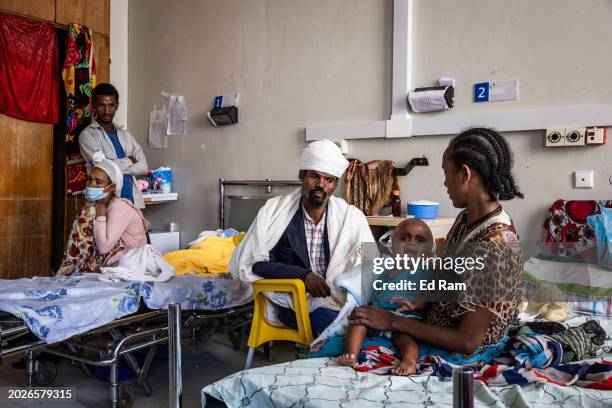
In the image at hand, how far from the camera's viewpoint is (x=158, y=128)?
576 cm

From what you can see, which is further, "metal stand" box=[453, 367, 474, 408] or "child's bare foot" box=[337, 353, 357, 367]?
"child's bare foot" box=[337, 353, 357, 367]

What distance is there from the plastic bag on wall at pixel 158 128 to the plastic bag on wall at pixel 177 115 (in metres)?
0.08

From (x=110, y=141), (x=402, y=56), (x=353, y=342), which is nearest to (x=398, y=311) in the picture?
(x=353, y=342)

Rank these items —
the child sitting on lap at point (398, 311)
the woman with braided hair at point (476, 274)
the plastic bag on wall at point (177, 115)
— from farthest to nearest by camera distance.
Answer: the plastic bag on wall at point (177, 115) < the child sitting on lap at point (398, 311) < the woman with braided hair at point (476, 274)

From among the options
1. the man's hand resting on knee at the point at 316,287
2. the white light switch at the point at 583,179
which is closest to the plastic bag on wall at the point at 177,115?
the man's hand resting on knee at the point at 316,287

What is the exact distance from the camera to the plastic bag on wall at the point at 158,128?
18.7 ft

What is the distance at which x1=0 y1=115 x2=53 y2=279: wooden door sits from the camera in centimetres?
498

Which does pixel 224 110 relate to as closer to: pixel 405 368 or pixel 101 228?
pixel 101 228

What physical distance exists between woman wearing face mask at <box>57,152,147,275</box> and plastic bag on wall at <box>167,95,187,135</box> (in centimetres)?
219

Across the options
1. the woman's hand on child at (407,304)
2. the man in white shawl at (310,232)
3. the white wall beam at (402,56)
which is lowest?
the woman's hand on child at (407,304)

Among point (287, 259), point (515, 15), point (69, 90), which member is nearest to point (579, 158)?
point (515, 15)

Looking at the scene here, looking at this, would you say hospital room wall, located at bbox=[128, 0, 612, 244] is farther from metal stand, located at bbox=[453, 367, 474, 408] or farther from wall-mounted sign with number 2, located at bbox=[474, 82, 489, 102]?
metal stand, located at bbox=[453, 367, 474, 408]

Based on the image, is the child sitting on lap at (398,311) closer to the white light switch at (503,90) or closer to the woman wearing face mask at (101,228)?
the woman wearing face mask at (101,228)

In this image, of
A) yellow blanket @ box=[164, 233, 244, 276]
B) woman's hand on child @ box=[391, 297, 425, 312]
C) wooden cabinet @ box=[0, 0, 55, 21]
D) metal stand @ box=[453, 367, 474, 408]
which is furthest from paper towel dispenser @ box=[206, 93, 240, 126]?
metal stand @ box=[453, 367, 474, 408]
